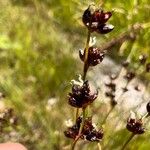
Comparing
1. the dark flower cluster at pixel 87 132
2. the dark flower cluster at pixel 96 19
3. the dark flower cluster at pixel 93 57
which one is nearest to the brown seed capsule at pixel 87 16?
the dark flower cluster at pixel 96 19

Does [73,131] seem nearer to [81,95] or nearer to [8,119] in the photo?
[81,95]

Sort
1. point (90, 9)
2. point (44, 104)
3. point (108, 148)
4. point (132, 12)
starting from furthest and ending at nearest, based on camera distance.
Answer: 1. point (132, 12)
2. point (44, 104)
3. point (108, 148)
4. point (90, 9)

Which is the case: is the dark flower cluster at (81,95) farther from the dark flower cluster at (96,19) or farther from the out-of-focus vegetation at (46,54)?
the out-of-focus vegetation at (46,54)

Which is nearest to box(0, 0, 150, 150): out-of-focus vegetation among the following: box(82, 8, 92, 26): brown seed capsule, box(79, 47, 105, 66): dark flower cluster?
box(79, 47, 105, 66): dark flower cluster

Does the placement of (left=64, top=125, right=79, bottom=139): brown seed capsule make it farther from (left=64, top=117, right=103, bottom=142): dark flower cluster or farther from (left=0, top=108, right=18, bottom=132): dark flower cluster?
(left=0, top=108, right=18, bottom=132): dark flower cluster

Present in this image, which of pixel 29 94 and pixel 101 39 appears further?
pixel 101 39

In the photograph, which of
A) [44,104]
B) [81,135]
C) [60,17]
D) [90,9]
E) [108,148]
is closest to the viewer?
[90,9]

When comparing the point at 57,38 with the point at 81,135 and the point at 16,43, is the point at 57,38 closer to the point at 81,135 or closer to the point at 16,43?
the point at 16,43

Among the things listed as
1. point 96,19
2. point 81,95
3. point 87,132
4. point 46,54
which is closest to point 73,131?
point 87,132

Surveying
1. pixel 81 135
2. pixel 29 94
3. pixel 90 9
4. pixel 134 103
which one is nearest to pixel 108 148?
pixel 134 103
